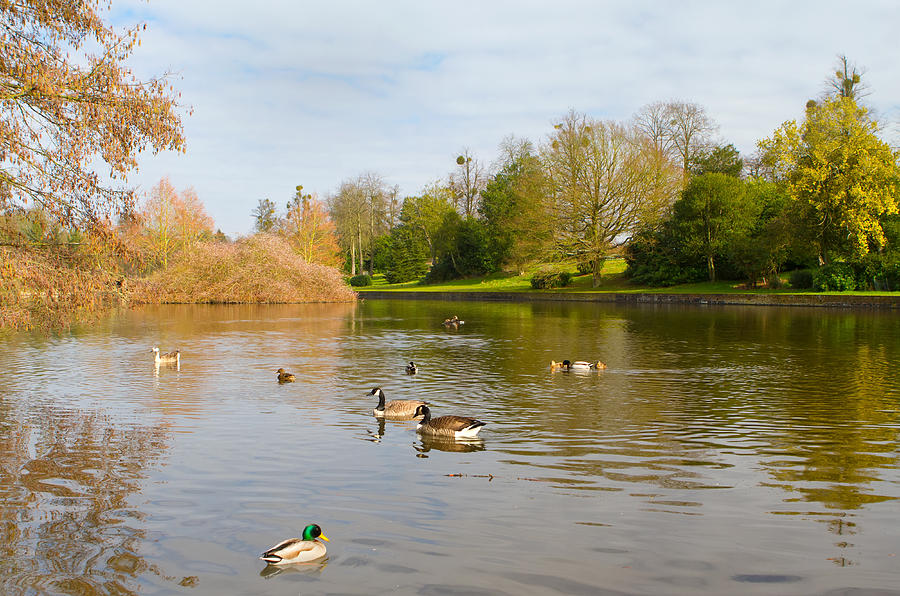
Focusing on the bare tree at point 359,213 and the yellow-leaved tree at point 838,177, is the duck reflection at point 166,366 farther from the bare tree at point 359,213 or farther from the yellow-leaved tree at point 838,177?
the bare tree at point 359,213

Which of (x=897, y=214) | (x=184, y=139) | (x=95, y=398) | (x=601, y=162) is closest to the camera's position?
(x=184, y=139)

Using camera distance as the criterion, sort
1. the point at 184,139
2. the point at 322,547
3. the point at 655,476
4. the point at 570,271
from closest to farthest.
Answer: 1. the point at 322,547
2. the point at 655,476
3. the point at 184,139
4. the point at 570,271

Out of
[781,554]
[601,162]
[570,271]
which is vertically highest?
[601,162]

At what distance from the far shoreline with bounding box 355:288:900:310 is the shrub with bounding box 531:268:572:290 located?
184cm

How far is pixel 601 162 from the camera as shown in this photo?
2468 inches

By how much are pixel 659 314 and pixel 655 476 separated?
114 feet

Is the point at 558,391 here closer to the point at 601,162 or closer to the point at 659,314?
the point at 659,314

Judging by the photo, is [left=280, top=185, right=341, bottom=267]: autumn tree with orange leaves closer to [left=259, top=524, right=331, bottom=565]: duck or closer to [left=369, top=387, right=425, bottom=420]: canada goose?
[left=369, top=387, right=425, bottom=420]: canada goose

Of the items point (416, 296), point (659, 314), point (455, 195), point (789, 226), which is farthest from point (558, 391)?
point (455, 195)

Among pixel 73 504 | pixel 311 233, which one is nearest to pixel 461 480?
pixel 73 504

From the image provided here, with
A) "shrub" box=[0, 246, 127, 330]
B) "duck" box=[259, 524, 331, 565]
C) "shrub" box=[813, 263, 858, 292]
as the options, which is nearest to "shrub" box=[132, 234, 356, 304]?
"shrub" box=[813, 263, 858, 292]

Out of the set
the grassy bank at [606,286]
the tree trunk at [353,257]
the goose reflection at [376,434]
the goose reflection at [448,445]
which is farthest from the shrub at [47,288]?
the tree trunk at [353,257]

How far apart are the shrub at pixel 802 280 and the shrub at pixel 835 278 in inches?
126

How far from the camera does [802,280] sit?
5269 centimetres
